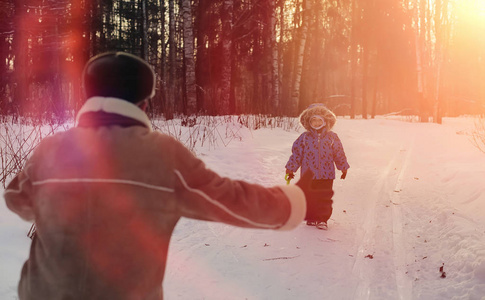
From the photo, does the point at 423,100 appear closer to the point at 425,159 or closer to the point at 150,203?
the point at 425,159

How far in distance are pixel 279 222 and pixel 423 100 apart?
79.9ft

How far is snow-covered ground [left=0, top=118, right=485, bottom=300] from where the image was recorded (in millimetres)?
3213

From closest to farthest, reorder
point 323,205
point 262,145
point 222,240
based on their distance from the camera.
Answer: point 323,205 < point 222,240 < point 262,145

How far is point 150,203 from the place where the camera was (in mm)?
1290

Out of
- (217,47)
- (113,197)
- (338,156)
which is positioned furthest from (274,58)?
(113,197)

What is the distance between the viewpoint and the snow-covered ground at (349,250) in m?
3.21

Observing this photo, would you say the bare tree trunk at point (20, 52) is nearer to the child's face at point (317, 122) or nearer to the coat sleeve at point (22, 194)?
the child's face at point (317, 122)

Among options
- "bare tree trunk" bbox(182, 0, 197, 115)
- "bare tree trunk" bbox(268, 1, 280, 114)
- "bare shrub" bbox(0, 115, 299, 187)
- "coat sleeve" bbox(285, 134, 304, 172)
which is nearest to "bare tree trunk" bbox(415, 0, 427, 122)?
"bare tree trunk" bbox(268, 1, 280, 114)

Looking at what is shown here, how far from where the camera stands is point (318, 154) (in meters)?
5.21

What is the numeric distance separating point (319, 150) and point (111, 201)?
A: 4.21m

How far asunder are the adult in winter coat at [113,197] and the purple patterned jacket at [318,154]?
153 inches

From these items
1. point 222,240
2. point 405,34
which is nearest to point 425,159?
point 222,240

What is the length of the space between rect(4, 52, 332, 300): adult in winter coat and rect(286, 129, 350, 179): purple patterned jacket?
390 centimetres

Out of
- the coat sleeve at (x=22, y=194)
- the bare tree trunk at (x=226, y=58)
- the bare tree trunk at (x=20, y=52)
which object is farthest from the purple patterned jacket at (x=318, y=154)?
the bare tree trunk at (x=20, y=52)
